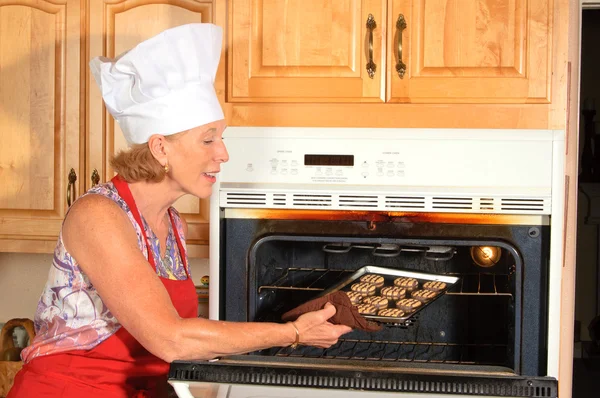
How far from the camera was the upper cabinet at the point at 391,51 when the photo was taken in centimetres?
192

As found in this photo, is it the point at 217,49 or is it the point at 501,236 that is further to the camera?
the point at 501,236

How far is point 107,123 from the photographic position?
2.43 meters

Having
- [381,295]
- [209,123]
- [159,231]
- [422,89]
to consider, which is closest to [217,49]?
[209,123]

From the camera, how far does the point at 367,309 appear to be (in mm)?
1825

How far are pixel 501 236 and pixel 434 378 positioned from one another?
60 cm

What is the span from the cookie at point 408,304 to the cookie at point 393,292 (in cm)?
2

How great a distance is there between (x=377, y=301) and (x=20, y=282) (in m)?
1.69

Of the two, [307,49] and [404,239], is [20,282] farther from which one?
[404,239]

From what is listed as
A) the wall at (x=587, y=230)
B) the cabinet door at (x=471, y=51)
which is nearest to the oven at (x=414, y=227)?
the cabinet door at (x=471, y=51)

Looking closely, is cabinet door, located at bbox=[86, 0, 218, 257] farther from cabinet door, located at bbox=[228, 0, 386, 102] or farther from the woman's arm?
the woman's arm

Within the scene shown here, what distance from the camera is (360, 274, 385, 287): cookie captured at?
1943mm

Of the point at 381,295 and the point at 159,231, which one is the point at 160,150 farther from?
the point at 381,295

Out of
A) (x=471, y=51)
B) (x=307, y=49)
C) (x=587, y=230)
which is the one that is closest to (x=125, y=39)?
(x=307, y=49)

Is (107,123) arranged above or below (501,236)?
above
